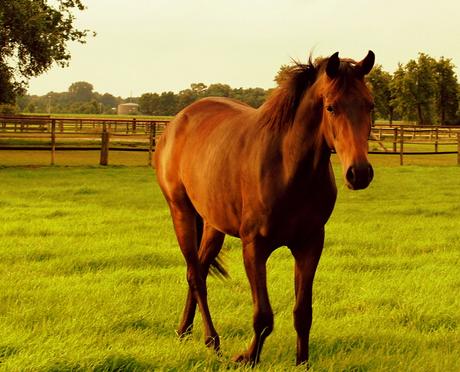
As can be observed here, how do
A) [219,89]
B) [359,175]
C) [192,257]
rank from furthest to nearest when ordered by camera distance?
[219,89] < [192,257] < [359,175]

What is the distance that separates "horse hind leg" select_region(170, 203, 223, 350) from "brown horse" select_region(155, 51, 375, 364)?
0.08 meters

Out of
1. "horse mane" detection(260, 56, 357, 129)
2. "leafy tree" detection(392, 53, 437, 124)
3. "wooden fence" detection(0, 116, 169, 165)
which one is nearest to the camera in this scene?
"horse mane" detection(260, 56, 357, 129)

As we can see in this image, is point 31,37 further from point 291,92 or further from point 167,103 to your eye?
point 167,103

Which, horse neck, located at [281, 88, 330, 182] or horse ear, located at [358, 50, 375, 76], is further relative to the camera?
horse neck, located at [281, 88, 330, 182]

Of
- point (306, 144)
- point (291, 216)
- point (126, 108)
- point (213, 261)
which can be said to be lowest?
point (213, 261)

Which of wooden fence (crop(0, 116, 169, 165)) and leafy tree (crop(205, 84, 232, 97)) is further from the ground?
leafy tree (crop(205, 84, 232, 97))

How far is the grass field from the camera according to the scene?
405 centimetres

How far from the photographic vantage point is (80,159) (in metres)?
24.5

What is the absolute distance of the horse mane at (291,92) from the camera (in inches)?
146

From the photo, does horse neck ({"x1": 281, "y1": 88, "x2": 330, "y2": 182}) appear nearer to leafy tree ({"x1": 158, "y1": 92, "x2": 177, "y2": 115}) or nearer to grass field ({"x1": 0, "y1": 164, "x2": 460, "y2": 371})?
grass field ({"x1": 0, "y1": 164, "x2": 460, "y2": 371})

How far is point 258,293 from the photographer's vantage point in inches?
149

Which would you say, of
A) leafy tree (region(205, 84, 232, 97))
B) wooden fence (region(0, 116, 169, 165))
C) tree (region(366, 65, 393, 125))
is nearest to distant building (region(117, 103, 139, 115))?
tree (region(366, 65, 393, 125))

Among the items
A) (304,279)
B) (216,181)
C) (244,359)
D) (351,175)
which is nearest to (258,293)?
(304,279)

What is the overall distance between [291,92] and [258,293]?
50.4 inches
